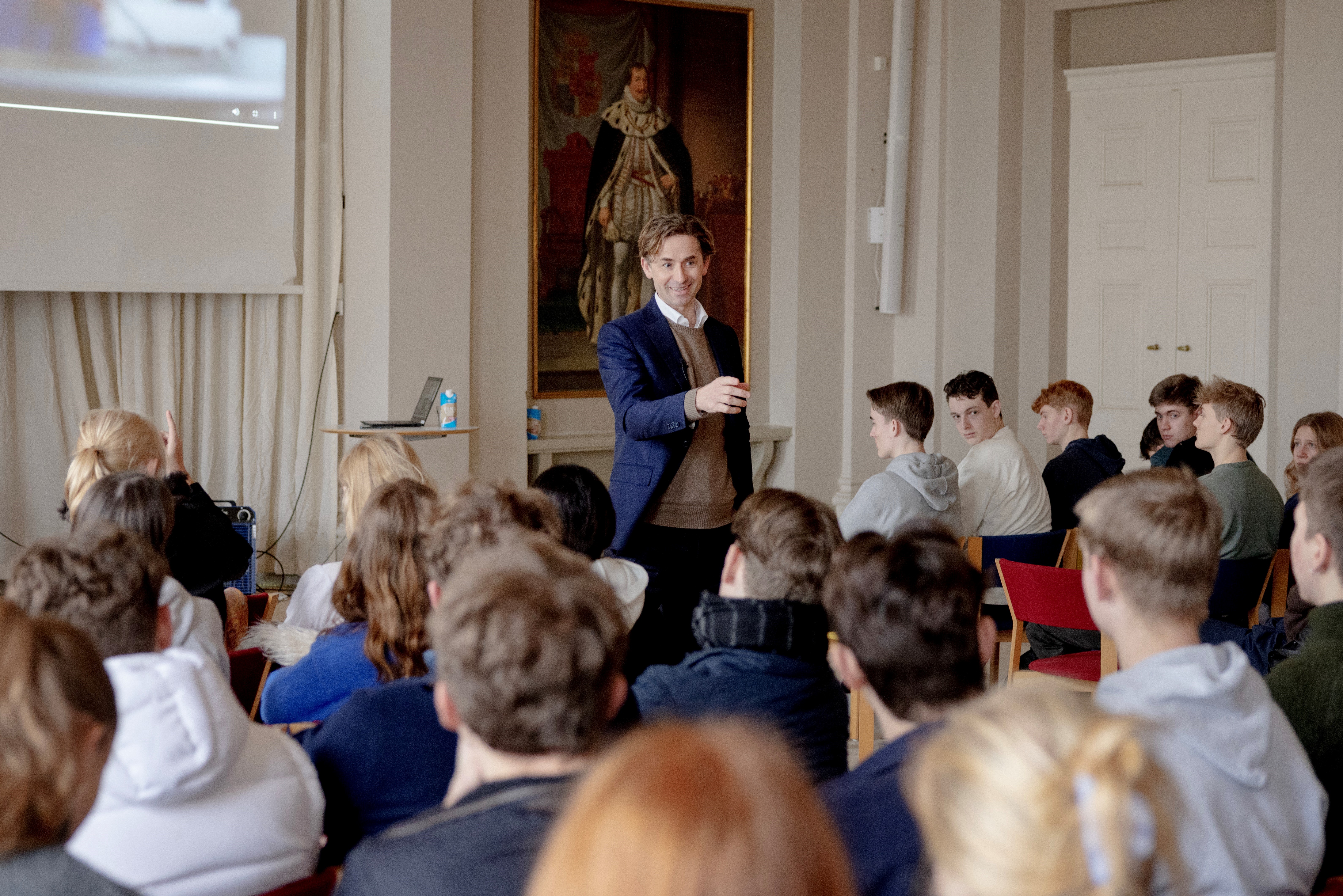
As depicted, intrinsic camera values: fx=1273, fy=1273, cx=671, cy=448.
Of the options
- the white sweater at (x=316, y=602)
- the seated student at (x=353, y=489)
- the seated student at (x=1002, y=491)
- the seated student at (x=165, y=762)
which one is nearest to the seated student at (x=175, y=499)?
the seated student at (x=353, y=489)

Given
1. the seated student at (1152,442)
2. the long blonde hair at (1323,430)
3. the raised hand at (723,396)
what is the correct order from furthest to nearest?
the seated student at (1152,442) < the long blonde hair at (1323,430) < the raised hand at (723,396)

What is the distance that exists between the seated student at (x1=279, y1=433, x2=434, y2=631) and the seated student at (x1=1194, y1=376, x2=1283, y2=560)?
2.41 metres

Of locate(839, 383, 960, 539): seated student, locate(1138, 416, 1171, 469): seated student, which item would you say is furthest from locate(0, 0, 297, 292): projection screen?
locate(1138, 416, 1171, 469): seated student

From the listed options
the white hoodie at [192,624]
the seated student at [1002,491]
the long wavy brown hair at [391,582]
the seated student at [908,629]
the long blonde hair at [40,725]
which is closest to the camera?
the long blonde hair at [40,725]

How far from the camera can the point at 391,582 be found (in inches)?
90.9

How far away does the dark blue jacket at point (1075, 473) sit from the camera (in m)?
4.87

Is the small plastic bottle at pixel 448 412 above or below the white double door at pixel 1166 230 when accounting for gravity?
below

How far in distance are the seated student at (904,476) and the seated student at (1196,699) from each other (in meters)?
2.06

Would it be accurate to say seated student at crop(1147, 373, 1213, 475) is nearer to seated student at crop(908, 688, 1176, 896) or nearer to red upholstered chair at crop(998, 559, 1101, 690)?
red upholstered chair at crop(998, 559, 1101, 690)

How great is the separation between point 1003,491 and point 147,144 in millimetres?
4446

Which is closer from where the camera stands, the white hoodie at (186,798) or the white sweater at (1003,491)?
the white hoodie at (186,798)

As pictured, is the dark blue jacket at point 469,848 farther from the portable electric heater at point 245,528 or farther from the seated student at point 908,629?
the portable electric heater at point 245,528

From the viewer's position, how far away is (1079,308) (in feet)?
27.5

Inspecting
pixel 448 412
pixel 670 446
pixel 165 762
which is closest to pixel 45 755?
pixel 165 762
